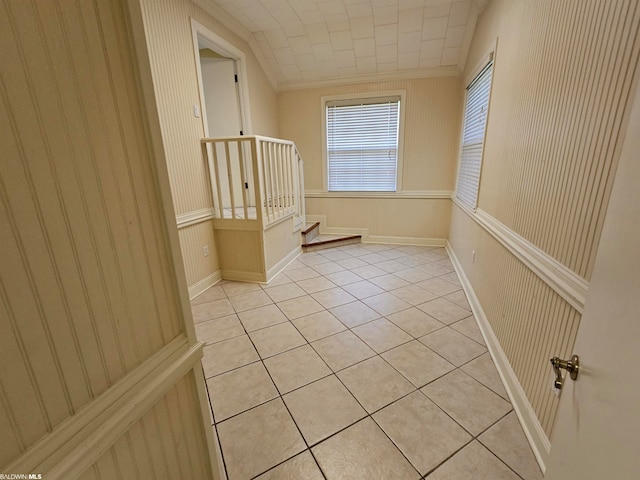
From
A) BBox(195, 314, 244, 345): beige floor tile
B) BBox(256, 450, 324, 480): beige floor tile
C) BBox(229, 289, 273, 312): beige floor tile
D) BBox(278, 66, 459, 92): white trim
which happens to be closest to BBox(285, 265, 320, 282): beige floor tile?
BBox(229, 289, 273, 312): beige floor tile

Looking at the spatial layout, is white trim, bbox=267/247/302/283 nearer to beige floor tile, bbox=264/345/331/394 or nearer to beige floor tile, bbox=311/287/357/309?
beige floor tile, bbox=311/287/357/309

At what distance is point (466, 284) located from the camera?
2.85 meters

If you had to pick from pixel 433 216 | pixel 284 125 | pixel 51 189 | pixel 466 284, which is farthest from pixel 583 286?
pixel 284 125

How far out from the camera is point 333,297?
2.80 metres

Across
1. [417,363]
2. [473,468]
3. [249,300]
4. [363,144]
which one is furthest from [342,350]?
[363,144]

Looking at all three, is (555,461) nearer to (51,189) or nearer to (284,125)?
(51,189)

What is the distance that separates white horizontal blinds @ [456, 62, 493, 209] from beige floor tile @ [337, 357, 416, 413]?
71.2 inches

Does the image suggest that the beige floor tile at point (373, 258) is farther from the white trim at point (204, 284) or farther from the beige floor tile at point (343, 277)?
the white trim at point (204, 284)

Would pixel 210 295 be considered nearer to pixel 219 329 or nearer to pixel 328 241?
pixel 219 329

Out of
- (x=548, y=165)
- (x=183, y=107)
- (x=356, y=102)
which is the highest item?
(x=356, y=102)

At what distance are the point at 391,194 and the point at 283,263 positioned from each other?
2094 mm

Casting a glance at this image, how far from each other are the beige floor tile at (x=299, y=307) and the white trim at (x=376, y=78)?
326 cm

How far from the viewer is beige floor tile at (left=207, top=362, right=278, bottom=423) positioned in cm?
153

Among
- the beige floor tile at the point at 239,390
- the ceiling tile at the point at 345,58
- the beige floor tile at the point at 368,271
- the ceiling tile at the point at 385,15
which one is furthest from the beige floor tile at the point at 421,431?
the ceiling tile at the point at 345,58
